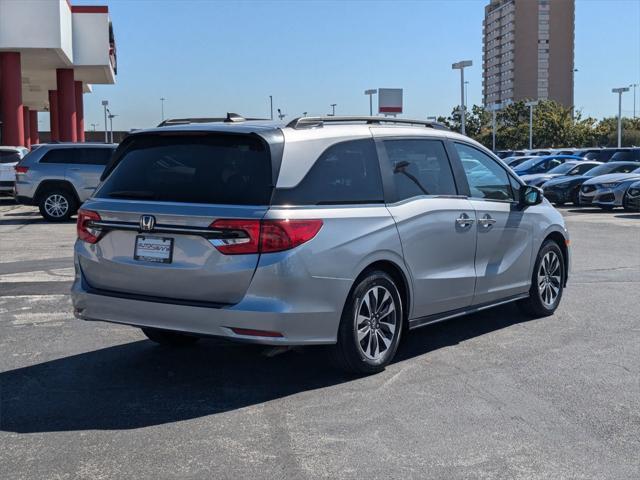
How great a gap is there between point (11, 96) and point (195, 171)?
28.7 meters

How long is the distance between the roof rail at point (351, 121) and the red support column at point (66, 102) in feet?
114

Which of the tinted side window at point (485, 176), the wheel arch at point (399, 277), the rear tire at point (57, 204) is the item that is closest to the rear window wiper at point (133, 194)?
the wheel arch at point (399, 277)

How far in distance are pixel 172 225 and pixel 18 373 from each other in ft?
5.79

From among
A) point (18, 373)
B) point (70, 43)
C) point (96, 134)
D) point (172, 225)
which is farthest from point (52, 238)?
point (96, 134)

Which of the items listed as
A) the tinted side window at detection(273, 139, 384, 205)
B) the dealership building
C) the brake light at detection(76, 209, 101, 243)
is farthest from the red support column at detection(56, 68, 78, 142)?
the tinted side window at detection(273, 139, 384, 205)

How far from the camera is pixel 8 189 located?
26.1 m

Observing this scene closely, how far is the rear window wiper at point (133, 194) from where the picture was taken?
19.4 ft

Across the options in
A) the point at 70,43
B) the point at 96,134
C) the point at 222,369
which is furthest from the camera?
the point at 96,134

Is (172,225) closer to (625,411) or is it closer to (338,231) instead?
(338,231)

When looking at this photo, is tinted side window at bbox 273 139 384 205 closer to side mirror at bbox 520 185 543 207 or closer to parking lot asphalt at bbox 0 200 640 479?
parking lot asphalt at bbox 0 200 640 479

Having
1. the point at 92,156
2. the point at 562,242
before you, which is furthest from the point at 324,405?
the point at 92,156

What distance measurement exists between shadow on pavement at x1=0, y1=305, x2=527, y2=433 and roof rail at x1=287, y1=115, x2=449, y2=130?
175 cm

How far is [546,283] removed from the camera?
840 cm

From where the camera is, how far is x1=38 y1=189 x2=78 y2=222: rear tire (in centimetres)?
1992
